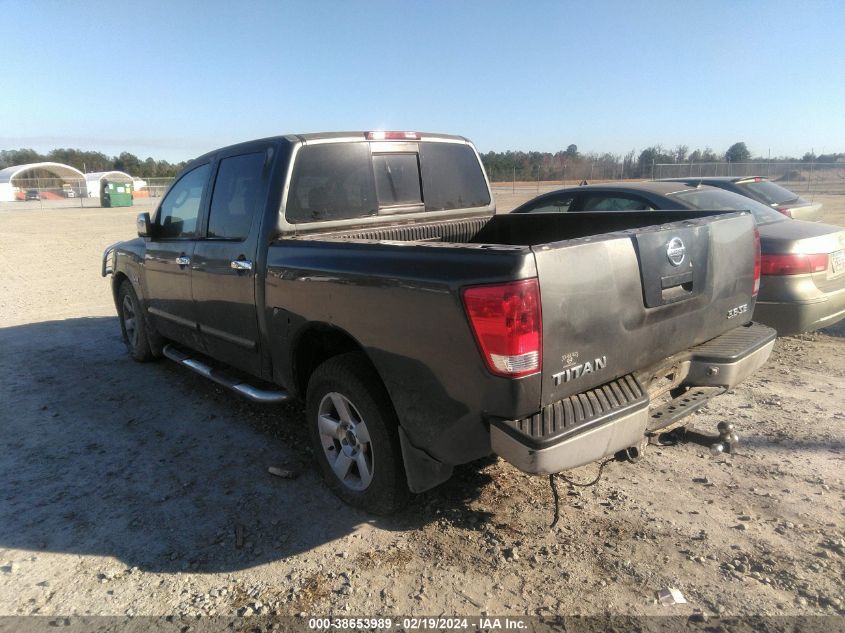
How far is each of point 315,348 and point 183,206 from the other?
7.46 feet

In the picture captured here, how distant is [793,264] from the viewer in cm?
511

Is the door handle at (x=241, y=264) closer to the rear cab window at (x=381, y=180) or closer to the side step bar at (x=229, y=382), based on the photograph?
the rear cab window at (x=381, y=180)

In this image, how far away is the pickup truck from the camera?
2373 millimetres

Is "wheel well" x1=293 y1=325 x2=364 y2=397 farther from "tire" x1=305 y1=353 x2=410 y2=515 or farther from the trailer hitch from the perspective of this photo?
the trailer hitch

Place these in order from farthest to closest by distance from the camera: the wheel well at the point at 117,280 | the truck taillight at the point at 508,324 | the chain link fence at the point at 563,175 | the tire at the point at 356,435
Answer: the chain link fence at the point at 563,175
the wheel well at the point at 117,280
the tire at the point at 356,435
the truck taillight at the point at 508,324

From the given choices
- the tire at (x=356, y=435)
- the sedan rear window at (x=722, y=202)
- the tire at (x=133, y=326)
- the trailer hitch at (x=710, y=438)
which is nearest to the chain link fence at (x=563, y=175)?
the sedan rear window at (x=722, y=202)

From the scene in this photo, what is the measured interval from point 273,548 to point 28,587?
1133 mm

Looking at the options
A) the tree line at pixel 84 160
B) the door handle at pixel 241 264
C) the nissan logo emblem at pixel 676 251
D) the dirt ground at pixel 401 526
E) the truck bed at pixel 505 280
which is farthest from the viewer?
the tree line at pixel 84 160

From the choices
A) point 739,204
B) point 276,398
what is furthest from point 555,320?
point 739,204

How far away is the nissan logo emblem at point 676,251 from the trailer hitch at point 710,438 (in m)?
0.93

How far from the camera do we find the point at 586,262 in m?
2.46

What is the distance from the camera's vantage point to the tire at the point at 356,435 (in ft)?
9.87

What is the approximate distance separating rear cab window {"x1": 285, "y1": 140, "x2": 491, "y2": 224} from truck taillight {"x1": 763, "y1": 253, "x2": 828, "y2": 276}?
99.4 inches

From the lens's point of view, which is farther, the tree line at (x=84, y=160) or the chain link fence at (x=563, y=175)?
the tree line at (x=84, y=160)
